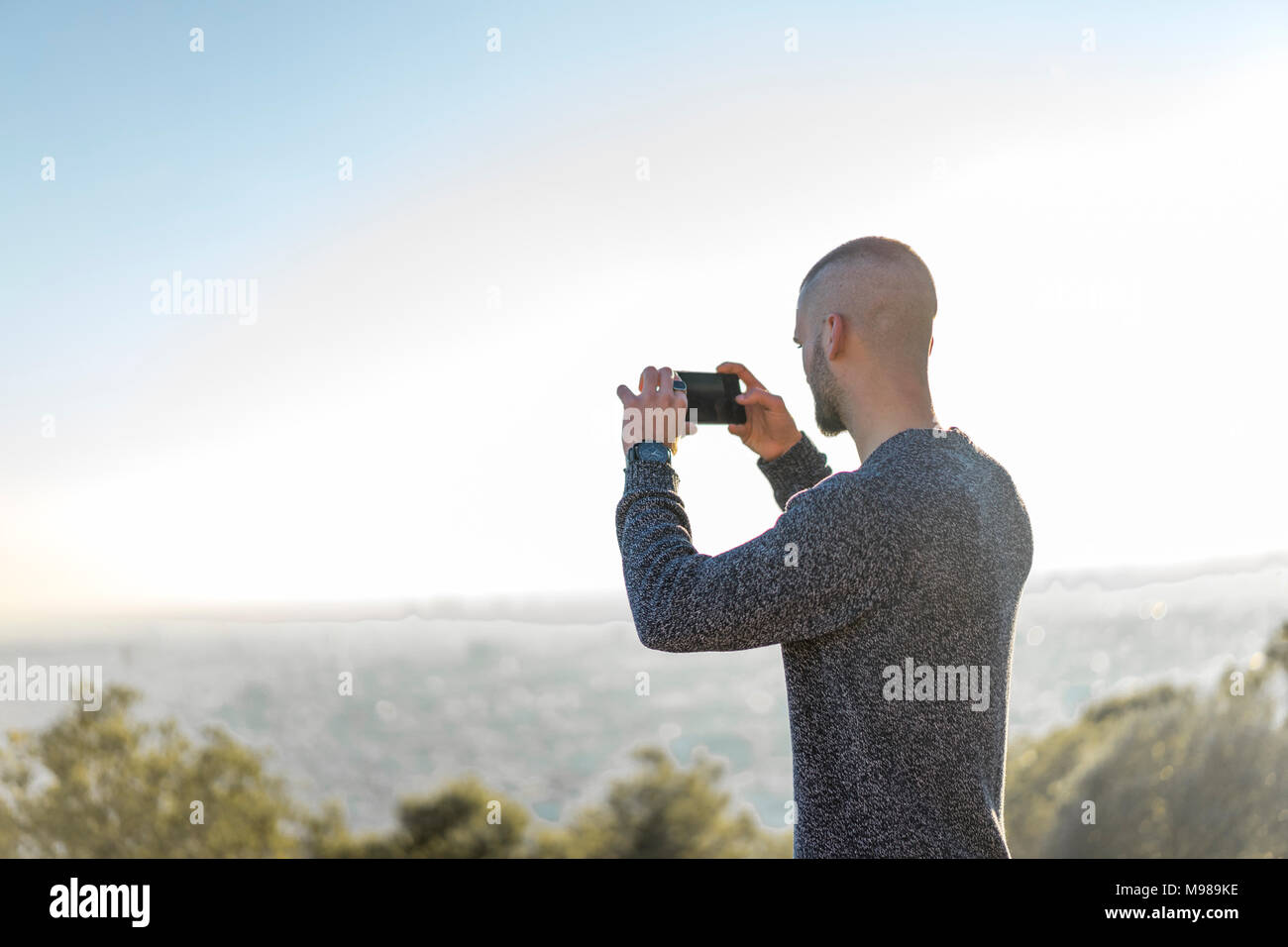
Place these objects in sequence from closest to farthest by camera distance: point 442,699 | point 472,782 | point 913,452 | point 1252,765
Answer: point 913,452
point 1252,765
point 472,782
point 442,699

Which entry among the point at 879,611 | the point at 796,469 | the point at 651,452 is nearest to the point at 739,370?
the point at 796,469

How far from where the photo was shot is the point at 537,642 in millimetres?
72000

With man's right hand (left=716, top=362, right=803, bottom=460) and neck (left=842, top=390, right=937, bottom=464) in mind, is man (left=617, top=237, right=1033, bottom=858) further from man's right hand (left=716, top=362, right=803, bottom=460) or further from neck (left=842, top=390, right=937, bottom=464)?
man's right hand (left=716, top=362, right=803, bottom=460)

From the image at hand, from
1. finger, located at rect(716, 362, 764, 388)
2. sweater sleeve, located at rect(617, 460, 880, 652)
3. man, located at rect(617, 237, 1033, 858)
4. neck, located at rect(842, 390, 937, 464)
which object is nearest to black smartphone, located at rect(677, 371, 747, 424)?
finger, located at rect(716, 362, 764, 388)

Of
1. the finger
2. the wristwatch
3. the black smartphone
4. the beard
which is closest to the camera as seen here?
the wristwatch

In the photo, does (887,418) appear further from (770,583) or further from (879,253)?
(770,583)

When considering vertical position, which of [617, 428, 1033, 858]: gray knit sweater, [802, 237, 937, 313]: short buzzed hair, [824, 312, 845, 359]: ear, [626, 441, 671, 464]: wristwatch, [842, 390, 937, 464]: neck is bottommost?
[617, 428, 1033, 858]: gray knit sweater

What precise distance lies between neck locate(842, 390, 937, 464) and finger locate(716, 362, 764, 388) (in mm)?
421

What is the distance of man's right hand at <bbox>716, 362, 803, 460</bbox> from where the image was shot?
2072 mm

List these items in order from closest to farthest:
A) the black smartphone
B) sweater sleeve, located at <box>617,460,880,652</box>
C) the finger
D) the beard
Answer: sweater sleeve, located at <box>617,460,880,652</box> < the beard < the black smartphone < the finger

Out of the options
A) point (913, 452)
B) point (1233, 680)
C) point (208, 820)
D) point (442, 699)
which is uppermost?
point (913, 452)
